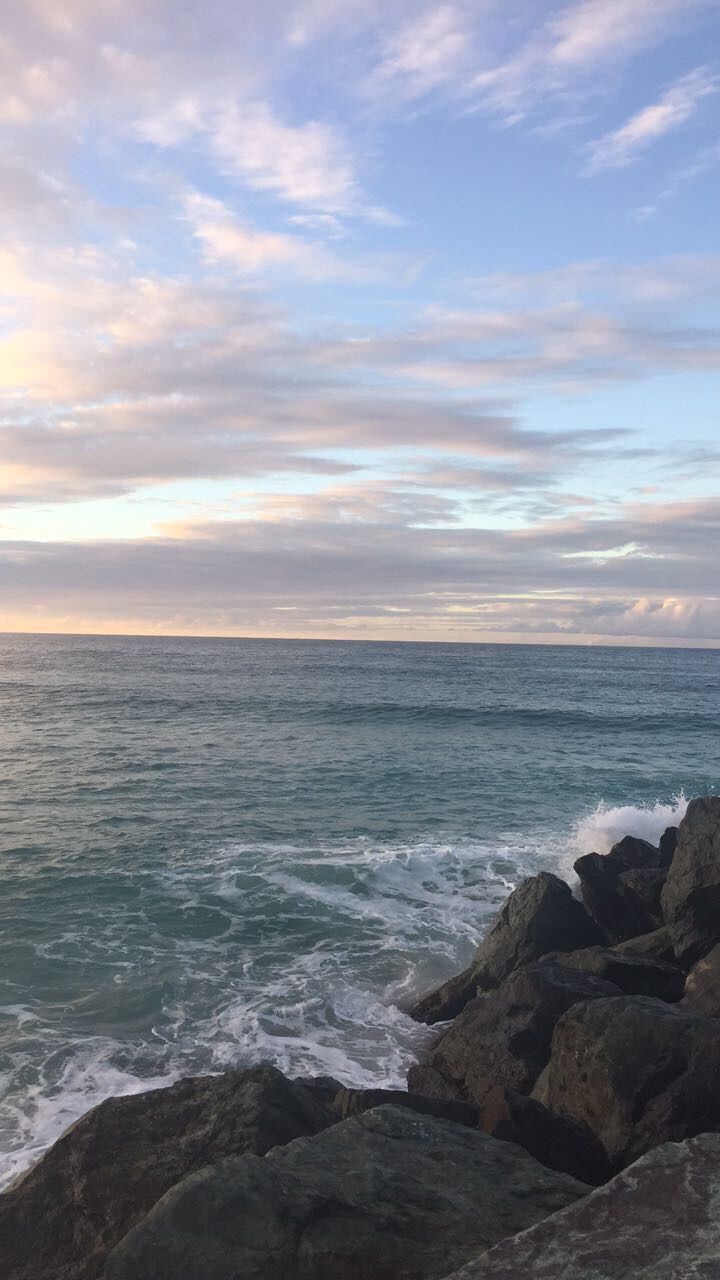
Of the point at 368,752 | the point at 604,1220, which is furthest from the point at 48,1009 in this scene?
the point at 368,752

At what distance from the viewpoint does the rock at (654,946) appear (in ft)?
44.9

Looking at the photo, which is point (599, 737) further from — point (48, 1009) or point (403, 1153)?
point (403, 1153)

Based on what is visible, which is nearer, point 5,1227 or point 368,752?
point 5,1227

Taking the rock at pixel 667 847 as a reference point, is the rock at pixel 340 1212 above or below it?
above

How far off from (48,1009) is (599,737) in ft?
125

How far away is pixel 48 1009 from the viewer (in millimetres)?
13227

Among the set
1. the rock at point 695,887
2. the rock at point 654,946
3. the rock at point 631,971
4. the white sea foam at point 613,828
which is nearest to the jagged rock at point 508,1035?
the rock at point 631,971

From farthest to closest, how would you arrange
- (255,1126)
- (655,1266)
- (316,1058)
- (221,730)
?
(221,730) < (316,1058) < (255,1126) < (655,1266)

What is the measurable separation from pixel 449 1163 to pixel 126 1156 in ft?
9.92

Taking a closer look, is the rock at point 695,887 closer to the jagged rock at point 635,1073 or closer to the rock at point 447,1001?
the rock at point 447,1001

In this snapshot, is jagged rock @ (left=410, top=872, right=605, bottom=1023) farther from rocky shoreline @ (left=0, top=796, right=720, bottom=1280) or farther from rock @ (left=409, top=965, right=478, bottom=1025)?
rocky shoreline @ (left=0, top=796, right=720, bottom=1280)

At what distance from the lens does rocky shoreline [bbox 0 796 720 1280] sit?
4535 millimetres

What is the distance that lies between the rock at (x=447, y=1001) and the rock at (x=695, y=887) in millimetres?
3651

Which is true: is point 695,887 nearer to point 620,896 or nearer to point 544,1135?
point 620,896
